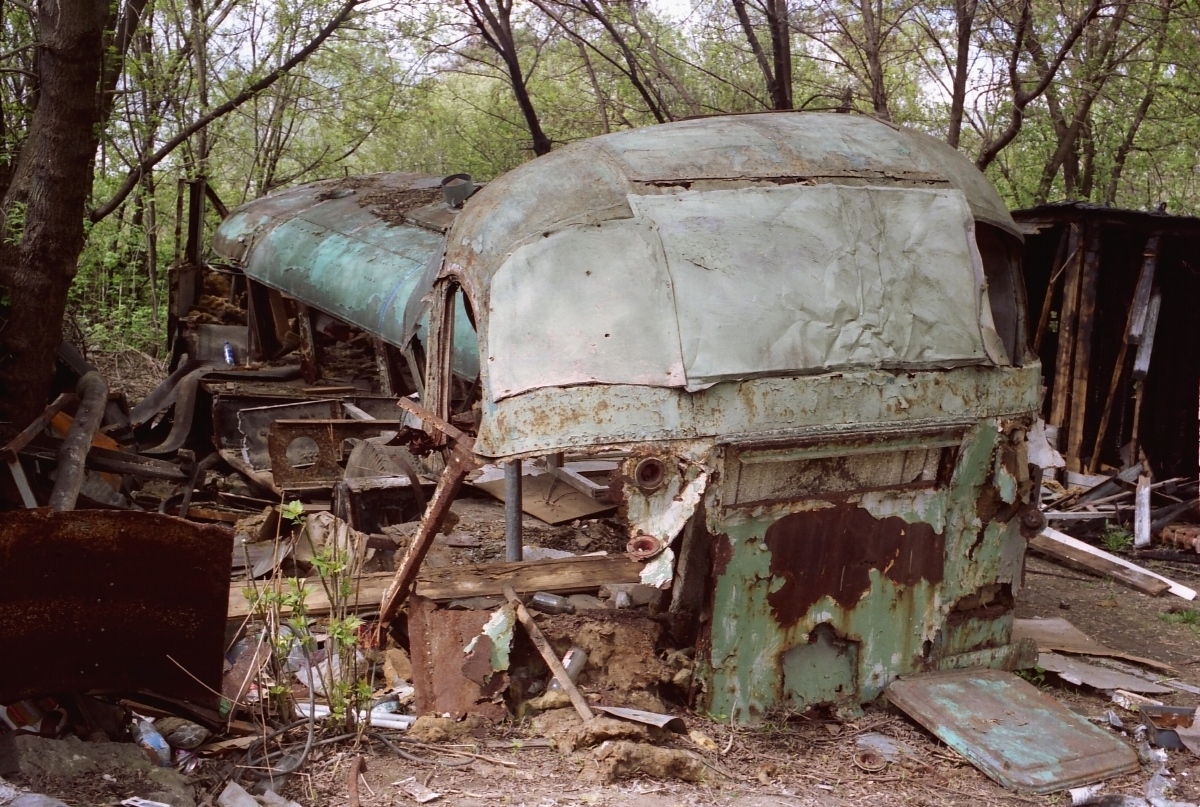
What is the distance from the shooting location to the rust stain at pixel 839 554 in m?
4.84

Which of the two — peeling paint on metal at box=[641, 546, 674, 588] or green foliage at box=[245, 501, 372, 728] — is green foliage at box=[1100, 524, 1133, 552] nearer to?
peeling paint on metal at box=[641, 546, 674, 588]

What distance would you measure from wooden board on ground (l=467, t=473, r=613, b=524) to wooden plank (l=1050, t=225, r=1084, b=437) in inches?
217

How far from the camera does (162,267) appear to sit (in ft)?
58.9

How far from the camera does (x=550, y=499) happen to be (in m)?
7.64

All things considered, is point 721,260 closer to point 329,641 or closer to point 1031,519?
point 1031,519

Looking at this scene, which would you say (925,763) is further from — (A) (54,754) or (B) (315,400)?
(B) (315,400)

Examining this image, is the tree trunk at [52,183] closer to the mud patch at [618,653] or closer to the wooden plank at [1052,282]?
the mud patch at [618,653]

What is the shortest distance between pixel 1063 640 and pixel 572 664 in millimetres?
3354

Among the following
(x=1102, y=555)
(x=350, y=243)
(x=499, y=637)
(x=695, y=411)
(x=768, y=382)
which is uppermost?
(x=350, y=243)

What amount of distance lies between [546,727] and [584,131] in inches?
529

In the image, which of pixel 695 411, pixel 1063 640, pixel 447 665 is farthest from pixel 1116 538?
pixel 447 665

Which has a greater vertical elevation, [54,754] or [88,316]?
[88,316]

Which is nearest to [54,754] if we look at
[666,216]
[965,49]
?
[666,216]

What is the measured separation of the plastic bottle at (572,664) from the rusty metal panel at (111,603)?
1.49 metres
